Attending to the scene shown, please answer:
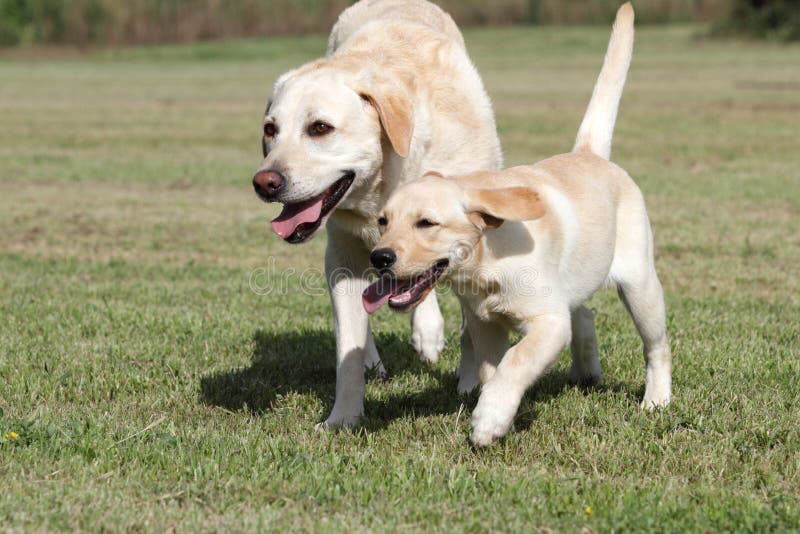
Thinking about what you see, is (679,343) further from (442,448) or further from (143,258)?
(143,258)

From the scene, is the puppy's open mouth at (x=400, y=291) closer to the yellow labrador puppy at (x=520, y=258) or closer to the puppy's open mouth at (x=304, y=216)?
the yellow labrador puppy at (x=520, y=258)

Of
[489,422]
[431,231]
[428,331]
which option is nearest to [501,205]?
[431,231]

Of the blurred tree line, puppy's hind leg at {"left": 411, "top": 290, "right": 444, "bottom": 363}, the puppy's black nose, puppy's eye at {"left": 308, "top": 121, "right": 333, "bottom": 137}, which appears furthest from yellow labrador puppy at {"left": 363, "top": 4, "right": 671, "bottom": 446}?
the blurred tree line

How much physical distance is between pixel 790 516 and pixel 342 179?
219cm

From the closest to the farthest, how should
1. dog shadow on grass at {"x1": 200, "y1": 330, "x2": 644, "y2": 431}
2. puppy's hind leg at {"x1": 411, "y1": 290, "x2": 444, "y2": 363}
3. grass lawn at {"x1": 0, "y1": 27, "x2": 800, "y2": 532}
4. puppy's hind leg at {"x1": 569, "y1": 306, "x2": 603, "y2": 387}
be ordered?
grass lawn at {"x1": 0, "y1": 27, "x2": 800, "y2": 532}
dog shadow on grass at {"x1": 200, "y1": 330, "x2": 644, "y2": 431}
puppy's hind leg at {"x1": 569, "y1": 306, "x2": 603, "y2": 387}
puppy's hind leg at {"x1": 411, "y1": 290, "x2": 444, "y2": 363}

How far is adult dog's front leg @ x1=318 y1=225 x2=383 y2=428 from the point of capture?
474 centimetres

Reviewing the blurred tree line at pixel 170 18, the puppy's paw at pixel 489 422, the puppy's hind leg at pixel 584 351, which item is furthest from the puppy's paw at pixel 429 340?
the blurred tree line at pixel 170 18

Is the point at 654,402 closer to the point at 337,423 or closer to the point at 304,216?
the point at 337,423

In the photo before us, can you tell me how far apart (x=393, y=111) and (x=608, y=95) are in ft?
3.85

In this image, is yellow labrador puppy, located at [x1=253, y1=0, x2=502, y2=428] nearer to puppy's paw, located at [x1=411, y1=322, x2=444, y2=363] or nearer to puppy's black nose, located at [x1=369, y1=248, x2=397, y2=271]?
puppy's black nose, located at [x1=369, y1=248, x2=397, y2=271]

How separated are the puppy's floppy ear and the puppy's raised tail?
1247 millimetres

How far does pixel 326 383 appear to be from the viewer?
5.38 meters

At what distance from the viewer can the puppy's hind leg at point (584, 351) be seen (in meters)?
5.13

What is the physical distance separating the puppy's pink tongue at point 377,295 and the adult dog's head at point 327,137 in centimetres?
59
